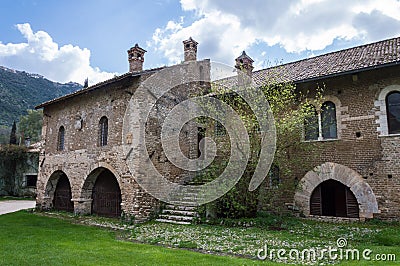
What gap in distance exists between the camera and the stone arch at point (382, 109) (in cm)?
1021

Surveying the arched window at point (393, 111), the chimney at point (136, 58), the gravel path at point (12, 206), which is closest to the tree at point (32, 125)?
the gravel path at point (12, 206)

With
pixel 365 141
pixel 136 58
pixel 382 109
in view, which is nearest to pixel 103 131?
pixel 136 58

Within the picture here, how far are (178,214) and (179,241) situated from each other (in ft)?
11.3

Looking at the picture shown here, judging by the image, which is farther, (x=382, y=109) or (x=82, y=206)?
(x=82, y=206)

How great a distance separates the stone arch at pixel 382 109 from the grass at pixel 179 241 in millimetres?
3132

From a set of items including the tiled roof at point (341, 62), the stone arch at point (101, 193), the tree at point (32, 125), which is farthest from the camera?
the tree at point (32, 125)

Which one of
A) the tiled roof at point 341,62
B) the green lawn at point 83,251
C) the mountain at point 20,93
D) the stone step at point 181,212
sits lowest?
the green lawn at point 83,251

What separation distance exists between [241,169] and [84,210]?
7.76 meters

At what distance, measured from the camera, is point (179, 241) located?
7.62 meters

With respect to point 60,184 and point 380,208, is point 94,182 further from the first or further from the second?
point 380,208

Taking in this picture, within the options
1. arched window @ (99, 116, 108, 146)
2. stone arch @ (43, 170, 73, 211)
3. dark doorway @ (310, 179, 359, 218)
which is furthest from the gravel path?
dark doorway @ (310, 179, 359, 218)

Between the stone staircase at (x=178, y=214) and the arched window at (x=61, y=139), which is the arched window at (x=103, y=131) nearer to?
the arched window at (x=61, y=139)

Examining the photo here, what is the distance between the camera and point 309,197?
37.2ft

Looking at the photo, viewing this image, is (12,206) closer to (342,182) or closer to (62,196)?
(62,196)
